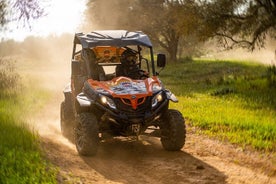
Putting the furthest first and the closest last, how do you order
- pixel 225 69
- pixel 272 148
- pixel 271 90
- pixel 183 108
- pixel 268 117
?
pixel 225 69, pixel 271 90, pixel 183 108, pixel 268 117, pixel 272 148

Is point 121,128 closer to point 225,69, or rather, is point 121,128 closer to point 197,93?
point 197,93

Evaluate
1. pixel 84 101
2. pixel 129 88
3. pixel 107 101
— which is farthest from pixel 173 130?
pixel 84 101

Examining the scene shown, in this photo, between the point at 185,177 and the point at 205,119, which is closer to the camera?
the point at 185,177

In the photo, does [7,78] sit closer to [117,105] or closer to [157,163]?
[117,105]

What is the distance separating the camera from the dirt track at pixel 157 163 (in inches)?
274

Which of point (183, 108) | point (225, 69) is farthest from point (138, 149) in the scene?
point (225, 69)

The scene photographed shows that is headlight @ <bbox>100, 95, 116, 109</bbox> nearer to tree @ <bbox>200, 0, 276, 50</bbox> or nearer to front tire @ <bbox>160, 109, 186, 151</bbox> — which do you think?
front tire @ <bbox>160, 109, 186, 151</bbox>

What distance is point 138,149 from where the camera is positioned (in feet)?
29.7

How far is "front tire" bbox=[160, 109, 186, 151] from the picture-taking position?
333 inches

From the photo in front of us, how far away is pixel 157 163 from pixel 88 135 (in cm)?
135

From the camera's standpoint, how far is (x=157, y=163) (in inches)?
311

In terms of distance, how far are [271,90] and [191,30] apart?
6.54 m

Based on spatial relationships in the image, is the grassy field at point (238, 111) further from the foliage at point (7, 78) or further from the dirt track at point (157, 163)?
the foliage at point (7, 78)

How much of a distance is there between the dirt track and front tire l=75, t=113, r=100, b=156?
6.5 inches
